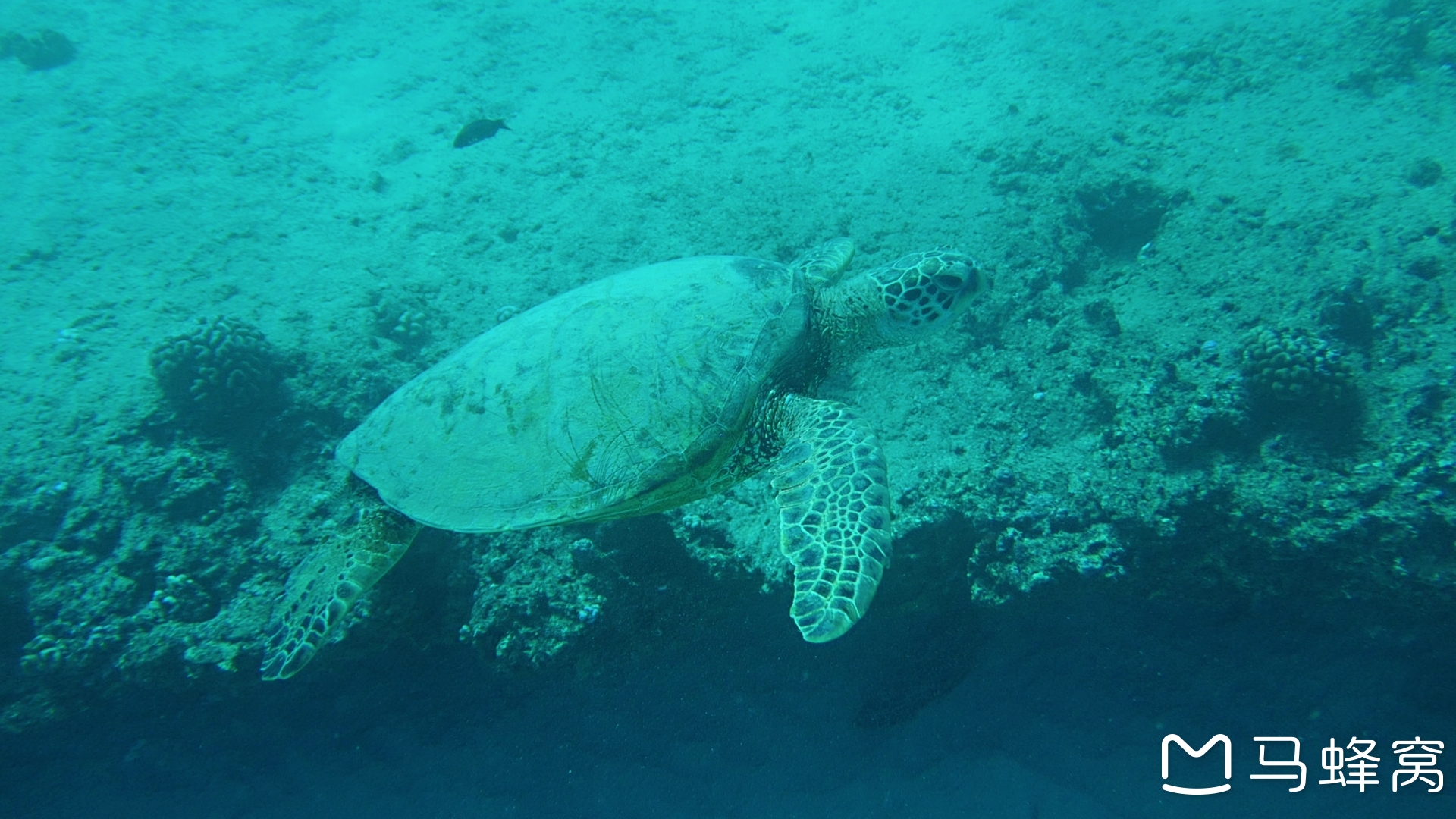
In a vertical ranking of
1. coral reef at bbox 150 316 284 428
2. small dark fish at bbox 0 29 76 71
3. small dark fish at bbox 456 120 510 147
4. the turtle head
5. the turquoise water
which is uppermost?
small dark fish at bbox 0 29 76 71

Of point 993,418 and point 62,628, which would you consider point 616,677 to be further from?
point 62,628

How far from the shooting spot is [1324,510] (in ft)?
8.90

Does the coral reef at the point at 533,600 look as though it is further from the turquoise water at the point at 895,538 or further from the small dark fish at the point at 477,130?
the small dark fish at the point at 477,130

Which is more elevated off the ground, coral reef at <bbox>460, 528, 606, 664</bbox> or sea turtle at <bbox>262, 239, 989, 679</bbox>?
sea turtle at <bbox>262, 239, 989, 679</bbox>

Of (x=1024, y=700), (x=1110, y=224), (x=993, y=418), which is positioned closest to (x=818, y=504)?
(x=993, y=418)

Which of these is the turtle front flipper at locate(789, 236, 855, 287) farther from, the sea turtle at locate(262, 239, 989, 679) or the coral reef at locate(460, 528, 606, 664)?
the coral reef at locate(460, 528, 606, 664)

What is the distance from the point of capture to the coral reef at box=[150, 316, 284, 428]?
4043mm

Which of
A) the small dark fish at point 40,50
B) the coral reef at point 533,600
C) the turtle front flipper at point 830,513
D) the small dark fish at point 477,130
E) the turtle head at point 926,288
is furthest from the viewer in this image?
the small dark fish at point 40,50

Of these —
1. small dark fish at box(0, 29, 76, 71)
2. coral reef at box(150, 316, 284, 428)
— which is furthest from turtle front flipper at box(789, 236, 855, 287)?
small dark fish at box(0, 29, 76, 71)

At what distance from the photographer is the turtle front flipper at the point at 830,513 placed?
7.76 ft

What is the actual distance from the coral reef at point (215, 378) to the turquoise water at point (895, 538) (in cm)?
3

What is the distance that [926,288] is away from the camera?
3.46 metres

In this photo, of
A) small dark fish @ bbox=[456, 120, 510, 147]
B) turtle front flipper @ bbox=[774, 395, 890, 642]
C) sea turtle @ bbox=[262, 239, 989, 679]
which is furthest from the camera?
small dark fish @ bbox=[456, 120, 510, 147]

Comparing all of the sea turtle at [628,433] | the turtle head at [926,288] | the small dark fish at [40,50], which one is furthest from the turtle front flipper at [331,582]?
the small dark fish at [40,50]
